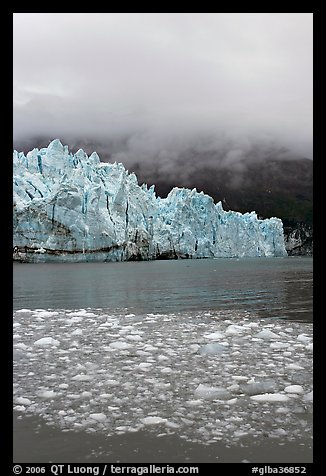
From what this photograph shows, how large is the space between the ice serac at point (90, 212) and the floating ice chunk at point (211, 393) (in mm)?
65217

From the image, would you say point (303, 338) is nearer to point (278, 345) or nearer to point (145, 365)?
point (278, 345)

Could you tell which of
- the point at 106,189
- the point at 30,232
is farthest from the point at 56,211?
the point at 106,189

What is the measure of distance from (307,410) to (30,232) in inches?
2749

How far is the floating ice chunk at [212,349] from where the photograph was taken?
7.89 m

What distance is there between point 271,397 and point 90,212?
221ft

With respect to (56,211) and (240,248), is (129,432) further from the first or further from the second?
(240,248)

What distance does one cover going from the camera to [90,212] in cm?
7069

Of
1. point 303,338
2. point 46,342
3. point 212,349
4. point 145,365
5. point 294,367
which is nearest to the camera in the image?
point 294,367

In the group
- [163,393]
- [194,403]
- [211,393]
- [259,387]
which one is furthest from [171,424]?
[259,387]

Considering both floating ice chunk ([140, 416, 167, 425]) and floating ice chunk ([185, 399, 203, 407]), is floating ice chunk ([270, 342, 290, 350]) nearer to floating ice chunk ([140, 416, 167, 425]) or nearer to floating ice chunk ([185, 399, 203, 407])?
floating ice chunk ([185, 399, 203, 407])

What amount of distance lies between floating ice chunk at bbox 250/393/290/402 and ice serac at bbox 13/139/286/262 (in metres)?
65.7

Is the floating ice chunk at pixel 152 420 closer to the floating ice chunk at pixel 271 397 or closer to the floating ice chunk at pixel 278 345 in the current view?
the floating ice chunk at pixel 271 397

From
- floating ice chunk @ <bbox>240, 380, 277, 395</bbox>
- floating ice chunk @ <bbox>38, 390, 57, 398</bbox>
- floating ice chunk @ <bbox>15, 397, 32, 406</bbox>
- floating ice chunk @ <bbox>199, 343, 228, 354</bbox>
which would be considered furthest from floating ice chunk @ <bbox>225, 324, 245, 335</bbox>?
floating ice chunk @ <bbox>15, 397, 32, 406</bbox>
